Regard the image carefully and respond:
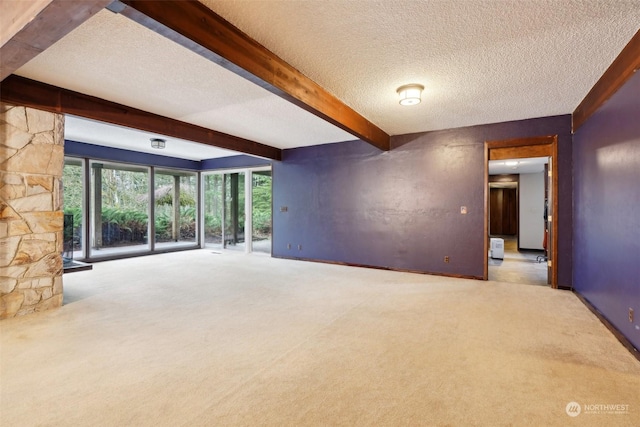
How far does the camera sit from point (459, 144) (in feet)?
16.8

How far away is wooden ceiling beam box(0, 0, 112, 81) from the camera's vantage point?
168 cm

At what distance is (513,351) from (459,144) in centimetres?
362

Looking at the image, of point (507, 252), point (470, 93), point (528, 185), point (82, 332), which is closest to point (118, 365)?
point (82, 332)

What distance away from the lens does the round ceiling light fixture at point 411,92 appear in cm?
337

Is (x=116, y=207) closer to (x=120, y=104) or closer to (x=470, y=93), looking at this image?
(x=120, y=104)

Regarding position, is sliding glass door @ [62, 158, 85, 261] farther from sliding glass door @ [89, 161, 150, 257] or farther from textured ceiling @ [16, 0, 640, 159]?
textured ceiling @ [16, 0, 640, 159]

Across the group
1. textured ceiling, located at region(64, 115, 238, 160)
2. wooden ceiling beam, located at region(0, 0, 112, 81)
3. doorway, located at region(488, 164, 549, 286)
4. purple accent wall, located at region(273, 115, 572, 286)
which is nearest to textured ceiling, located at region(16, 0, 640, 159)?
wooden ceiling beam, located at region(0, 0, 112, 81)

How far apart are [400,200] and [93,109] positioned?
16.0 feet

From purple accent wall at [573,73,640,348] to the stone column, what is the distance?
5.77 meters

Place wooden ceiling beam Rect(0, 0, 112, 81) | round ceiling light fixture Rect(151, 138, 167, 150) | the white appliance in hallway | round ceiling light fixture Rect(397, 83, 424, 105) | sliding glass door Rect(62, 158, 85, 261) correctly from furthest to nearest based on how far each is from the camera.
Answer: the white appliance in hallway, sliding glass door Rect(62, 158, 85, 261), round ceiling light fixture Rect(151, 138, 167, 150), round ceiling light fixture Rect(397, 83, 424, 105), wooden ceiling beam Rect(0, 0, 112, 81)

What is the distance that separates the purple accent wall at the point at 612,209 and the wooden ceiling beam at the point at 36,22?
13.1 feet

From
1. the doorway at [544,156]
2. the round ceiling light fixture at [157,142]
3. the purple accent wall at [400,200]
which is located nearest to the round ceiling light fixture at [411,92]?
the purple accent wall at [400,200]

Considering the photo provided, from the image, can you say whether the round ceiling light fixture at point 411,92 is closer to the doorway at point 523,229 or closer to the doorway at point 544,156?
the doorway at point 544,156

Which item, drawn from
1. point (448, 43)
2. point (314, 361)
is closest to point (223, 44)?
point (448, 43)
